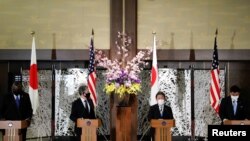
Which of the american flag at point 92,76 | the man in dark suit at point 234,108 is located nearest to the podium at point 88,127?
the american flag at point 92,76

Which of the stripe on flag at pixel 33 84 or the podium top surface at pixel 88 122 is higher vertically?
the stripe on flag at pixel 33 84

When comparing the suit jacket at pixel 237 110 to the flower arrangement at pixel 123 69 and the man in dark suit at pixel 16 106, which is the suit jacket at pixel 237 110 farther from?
the man in dark suit at pixel 16 106

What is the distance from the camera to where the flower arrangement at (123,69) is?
790cm

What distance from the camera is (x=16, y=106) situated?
7.40 meters

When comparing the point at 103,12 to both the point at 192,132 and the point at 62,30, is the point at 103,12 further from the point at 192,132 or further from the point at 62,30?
the point at 192,132

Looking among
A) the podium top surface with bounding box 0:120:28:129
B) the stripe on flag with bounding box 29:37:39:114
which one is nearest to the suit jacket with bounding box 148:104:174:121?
the podium top surface with bounding box 0:120:28:129

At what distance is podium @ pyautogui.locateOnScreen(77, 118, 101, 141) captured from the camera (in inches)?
287

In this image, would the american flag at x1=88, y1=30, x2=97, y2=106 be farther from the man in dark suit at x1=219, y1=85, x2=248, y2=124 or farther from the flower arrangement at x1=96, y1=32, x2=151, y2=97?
the man in dark suit at x1=219, y1=85, x2=248, y2=124

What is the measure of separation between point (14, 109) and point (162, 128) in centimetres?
270

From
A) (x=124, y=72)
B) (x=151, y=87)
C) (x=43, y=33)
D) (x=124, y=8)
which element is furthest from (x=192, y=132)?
(x=43, y=33)

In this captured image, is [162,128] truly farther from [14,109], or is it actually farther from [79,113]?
[14,109]

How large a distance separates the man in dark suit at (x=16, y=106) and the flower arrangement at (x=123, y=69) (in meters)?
1.58

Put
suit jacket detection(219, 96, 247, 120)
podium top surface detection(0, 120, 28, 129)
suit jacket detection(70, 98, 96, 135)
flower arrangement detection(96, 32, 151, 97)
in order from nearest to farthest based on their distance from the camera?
podium top surface detection(0, 120, 28, 129)
suit jacket detection(70, 98, 96, 135)
suit jacket detection(219, 96, 247, 120)
flower arrangement detection(96, 32, 151, 97)

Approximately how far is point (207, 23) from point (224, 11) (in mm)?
500
